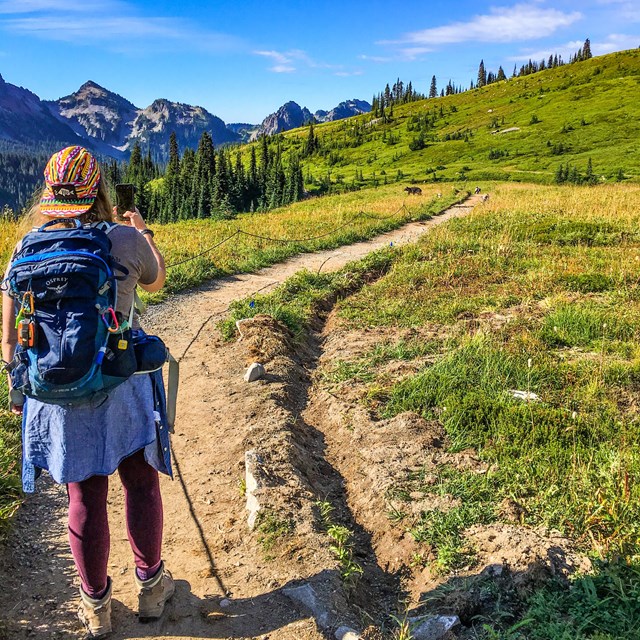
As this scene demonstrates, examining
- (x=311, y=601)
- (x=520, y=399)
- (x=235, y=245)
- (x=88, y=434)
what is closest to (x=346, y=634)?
(x=311, y=601)

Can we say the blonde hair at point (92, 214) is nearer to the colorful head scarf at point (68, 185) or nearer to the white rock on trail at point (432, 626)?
the colorful head scarf at point (68, 185)

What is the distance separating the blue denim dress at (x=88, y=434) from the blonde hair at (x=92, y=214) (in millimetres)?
829

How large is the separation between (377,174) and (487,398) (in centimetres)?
7647

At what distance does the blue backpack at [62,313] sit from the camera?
235 centimetres

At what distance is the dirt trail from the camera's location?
10.4ft

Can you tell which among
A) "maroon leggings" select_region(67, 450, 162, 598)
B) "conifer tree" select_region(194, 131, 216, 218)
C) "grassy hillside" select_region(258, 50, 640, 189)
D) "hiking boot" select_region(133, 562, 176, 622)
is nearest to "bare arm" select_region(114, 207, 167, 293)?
"maroon leggings" select_region(67, 450, 162, 598)

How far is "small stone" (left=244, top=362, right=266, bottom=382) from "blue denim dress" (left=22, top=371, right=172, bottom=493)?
3.82 meters

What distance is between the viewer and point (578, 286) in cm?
1019

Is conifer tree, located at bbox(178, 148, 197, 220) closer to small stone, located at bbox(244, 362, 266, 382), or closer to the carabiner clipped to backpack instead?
small stone, located at bbox(244, 362, 266, 382)

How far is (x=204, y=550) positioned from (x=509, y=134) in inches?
3596

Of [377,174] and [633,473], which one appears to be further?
[377,174]

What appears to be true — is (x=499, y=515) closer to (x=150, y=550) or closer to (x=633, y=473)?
(x=633, y=473)

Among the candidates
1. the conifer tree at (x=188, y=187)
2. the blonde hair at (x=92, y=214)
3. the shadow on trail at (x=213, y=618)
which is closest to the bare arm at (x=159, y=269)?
the blonde hair at (x=92, y=214)

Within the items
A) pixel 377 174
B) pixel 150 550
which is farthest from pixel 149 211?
pixel 150 550
